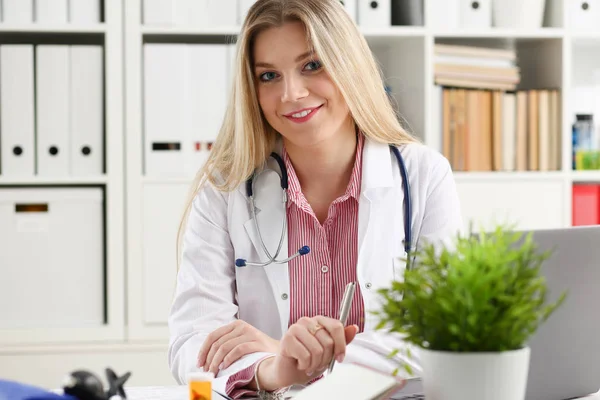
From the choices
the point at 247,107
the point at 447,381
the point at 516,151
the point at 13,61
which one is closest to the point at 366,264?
the point at 247,107

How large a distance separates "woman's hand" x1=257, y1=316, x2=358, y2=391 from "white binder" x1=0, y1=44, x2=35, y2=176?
1.55 meters

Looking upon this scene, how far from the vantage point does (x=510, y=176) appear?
8.39 ft

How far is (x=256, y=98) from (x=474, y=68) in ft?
3.73

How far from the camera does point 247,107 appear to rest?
164 cm

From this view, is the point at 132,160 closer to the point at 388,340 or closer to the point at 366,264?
the point at 366,264

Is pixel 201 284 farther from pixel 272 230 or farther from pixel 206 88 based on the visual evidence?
pixel 206 88

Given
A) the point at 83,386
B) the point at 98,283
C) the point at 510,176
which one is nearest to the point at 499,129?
the point at 510,176

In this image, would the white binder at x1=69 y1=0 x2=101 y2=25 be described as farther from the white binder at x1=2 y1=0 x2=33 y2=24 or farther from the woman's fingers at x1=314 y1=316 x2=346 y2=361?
the woman's fingers at x1=314 y1=316 x2=346 y2=361

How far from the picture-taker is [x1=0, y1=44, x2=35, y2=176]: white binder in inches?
92.7

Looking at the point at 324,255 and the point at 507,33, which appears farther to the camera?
the point at 507,33

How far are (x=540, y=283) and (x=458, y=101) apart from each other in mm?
1833

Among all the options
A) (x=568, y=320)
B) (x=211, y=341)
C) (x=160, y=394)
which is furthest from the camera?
(x=211, y=341)

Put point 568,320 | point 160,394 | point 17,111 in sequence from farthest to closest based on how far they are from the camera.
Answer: point 17,111
point 160,394
point 568,320

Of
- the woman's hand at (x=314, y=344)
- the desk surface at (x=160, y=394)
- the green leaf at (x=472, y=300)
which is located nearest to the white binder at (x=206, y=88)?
the desk surface at (x=160, y=394)
